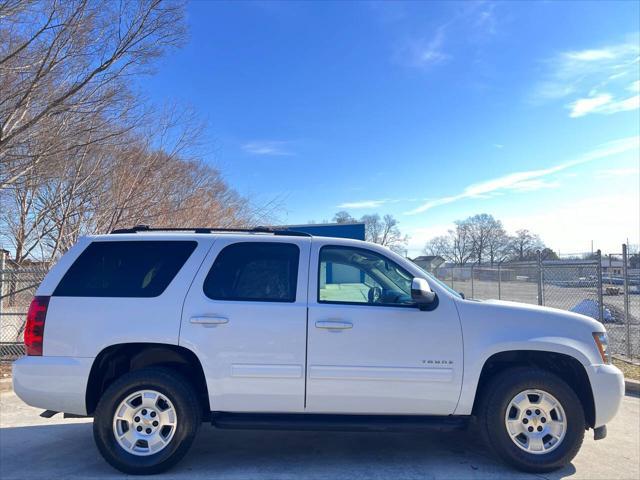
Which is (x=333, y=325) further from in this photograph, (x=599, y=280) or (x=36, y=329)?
(x=599, y=280)

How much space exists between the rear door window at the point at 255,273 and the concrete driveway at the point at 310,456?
1.47 m

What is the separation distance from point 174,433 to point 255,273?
1.49 meters

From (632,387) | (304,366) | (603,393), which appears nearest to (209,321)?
(304,366)

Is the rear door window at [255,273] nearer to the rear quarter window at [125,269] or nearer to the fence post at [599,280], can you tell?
the rear quarter window at [125,269]

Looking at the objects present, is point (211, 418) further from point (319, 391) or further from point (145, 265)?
point (145, 265)

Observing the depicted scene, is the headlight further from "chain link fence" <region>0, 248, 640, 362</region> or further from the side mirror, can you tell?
"chain link fence" <region>0, 248, 640, 362</region>

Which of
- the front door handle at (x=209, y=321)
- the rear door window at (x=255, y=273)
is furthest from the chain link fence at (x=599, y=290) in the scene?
the front door handle at (x=209, y=321)

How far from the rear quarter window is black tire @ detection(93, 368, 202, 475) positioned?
755mm

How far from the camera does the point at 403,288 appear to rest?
414 cm

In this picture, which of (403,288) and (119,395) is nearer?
(119,395)

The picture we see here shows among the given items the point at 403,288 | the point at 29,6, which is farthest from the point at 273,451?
the point at 29,6

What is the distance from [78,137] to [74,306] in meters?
5.26

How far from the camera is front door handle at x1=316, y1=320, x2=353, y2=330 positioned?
386 cm

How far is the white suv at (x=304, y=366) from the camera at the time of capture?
384 centimetres
